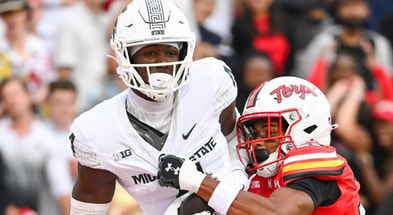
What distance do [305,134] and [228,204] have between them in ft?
1.71

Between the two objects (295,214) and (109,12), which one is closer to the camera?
(295,214)

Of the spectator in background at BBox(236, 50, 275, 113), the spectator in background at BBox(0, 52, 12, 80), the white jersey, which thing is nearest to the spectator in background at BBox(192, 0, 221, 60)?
the spectator in background at BBox(236, 50, 275, 113)

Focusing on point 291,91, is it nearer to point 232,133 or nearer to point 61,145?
point 232,133

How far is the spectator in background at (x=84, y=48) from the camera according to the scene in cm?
783

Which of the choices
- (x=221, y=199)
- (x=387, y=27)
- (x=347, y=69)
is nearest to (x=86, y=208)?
(x=221, y=199)

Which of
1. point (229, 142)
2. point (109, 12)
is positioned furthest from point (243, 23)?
point (229, 142)

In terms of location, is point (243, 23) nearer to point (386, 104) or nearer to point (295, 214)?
point (386, 104)

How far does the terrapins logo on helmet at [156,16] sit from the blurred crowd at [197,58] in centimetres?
279

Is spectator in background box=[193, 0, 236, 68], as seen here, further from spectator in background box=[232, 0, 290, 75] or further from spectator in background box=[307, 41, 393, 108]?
spectator in background box=[307, 41, 393, 108]

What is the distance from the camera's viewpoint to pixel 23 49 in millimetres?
7766

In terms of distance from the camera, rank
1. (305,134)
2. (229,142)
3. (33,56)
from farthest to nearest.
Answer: (33,56), (229,142), (305,134)

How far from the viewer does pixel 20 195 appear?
23.7ft

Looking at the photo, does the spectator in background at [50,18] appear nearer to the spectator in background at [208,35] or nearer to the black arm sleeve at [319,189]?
the spectator in background at [208,35]

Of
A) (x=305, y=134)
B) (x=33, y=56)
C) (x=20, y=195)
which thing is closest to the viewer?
(x=305, y=134)
